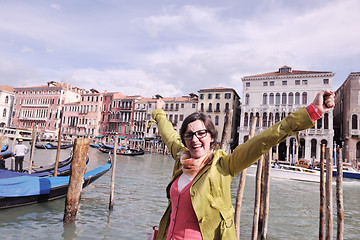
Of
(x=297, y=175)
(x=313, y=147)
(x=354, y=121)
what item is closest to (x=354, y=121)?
(x=354, y=121)

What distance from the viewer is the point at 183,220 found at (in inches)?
56.3

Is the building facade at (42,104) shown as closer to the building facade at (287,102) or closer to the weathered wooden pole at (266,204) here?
the building facade at (287,102)

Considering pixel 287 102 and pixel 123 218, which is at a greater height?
pixel 287 102

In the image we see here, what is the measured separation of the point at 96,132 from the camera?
1794 inches

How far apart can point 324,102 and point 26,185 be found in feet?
24.2

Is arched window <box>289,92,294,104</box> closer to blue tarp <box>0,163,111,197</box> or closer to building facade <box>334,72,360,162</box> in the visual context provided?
building facade <box>334,72,360,162</box>

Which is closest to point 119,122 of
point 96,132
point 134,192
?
point 96,132

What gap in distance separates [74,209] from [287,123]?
19.1 feet

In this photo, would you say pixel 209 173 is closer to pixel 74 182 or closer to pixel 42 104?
pixel 74 182

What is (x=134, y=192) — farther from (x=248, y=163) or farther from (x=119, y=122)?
(x=119, y=122)

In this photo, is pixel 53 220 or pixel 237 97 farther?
pixel 237 97

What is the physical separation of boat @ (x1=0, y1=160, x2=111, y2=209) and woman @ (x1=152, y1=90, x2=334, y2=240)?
20.3 feet

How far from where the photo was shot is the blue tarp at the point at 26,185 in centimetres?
621

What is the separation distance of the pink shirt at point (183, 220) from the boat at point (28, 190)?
20.6 ft
